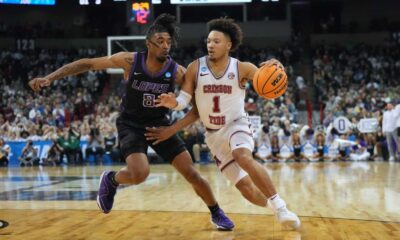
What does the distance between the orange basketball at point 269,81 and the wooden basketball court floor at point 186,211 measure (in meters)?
1.35

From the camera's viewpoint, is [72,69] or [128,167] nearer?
[128,167]

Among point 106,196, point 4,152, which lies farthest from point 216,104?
point 4,152

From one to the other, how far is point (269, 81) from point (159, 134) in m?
1.19

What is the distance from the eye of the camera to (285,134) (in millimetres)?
17625

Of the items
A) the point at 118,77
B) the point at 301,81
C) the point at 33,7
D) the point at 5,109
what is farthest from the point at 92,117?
the point at 33,7

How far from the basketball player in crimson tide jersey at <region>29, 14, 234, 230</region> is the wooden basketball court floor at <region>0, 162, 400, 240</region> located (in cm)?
41

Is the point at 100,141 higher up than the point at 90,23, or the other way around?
the point at 90,23

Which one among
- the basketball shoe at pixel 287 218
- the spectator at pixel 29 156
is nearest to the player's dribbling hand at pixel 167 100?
the basketball shoe at pixel 287 218

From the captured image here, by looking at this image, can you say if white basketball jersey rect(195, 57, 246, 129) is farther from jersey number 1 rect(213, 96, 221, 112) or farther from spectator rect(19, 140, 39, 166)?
spectator rect(19, 140, 39, 166)

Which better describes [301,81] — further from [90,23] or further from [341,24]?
[90,23]

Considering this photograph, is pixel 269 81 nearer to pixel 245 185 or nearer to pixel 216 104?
pixel 216 104

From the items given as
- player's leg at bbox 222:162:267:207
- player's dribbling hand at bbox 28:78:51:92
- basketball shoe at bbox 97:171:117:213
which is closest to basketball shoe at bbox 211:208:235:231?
player's leg at bbox 222:162:267:207

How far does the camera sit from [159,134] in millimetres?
5359

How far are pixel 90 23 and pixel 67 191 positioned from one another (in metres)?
22.4
